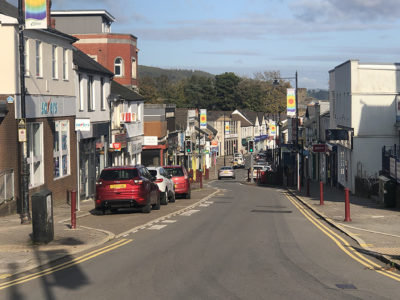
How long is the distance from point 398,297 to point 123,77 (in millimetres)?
43863

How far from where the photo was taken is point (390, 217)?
75.6 ft

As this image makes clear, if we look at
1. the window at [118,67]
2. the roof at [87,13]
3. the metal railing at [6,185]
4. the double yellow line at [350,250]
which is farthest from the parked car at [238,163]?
the metal railing at [6,185]

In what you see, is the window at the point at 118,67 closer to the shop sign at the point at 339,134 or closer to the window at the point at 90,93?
the window at the point at 90,93

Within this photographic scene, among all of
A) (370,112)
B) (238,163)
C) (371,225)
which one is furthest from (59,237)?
(238,163)

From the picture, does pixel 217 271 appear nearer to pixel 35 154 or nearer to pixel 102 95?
pixel 35 154

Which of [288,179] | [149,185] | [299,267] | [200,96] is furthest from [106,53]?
[200,96]

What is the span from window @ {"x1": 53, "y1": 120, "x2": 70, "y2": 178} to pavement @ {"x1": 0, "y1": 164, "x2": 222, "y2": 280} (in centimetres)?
430

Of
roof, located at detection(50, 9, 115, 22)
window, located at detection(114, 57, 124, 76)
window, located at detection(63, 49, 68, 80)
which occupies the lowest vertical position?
window, located at detection(63, 49, 68, 80)

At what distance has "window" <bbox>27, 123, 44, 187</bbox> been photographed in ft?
81.9

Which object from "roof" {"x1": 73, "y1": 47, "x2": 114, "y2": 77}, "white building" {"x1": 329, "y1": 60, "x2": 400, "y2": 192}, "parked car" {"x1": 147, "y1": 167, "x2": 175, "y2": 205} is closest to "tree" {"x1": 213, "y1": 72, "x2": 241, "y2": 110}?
"white building" {"x1": 329, "y1": 60, "x2": 400, "y2": 192}

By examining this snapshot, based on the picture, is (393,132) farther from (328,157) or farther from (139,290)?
(139,290)

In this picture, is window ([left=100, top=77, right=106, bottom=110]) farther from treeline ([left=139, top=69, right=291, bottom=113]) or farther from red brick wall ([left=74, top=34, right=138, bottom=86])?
treeline ([left=139, top=69, right=291, bottom=113])

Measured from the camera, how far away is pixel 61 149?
29266 millimetres

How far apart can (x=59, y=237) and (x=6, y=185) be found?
20.0ft
